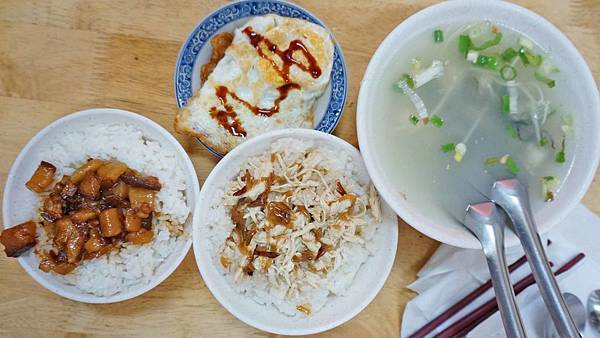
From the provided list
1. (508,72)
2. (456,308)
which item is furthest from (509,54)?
(456,308)

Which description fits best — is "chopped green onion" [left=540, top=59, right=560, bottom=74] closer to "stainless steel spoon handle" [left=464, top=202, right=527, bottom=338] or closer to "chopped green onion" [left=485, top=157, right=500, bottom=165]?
"chopped green onion" [left=485, top=157, right=500, bottom=165]

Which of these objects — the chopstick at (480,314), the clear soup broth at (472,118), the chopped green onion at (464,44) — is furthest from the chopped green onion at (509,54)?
the chopstick at (480,314)

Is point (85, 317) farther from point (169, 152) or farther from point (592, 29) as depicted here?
point (592, 29)

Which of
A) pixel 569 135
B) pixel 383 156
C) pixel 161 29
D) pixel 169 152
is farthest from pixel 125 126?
pixel 569 135

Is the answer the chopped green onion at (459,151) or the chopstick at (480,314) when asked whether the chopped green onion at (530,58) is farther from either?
the chopstick at (480,314)

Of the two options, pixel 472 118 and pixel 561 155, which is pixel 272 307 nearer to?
pixel 472 118
